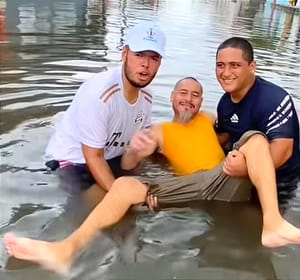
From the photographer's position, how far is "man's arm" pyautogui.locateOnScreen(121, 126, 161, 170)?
4.74 meters

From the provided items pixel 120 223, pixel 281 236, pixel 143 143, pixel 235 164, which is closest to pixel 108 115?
pixel 143 143

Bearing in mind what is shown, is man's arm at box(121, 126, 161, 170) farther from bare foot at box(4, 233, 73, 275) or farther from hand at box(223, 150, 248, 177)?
bare foot at box(4, 233, 73, 275)

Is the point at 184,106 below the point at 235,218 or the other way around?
the other way around

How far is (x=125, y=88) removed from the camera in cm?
471

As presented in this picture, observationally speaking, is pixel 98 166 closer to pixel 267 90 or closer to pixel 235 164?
pixel 235 164

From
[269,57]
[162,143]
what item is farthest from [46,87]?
[269,57]

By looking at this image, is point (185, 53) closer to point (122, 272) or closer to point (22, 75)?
point (22, 75)

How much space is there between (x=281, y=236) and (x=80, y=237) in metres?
1.35

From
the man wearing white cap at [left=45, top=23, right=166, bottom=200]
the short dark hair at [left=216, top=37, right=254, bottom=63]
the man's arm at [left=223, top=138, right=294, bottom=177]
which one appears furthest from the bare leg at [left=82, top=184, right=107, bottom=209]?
the short dark hair at [left=216, top=37, right=254, bottom=63]

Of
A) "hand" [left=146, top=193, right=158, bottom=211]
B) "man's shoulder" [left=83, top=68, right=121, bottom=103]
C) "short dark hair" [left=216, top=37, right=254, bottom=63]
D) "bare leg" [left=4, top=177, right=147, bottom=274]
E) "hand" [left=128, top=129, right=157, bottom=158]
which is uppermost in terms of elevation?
"short dark hair" [left=216, top=37, right=254, bottom=63]

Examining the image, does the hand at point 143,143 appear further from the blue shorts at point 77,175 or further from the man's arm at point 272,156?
the man's arm at point 272,156

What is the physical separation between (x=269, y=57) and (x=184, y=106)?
30.3 feet

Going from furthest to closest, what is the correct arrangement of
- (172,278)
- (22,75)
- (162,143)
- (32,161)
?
(22,75) < (32,161) < (162,143) < (172,278)

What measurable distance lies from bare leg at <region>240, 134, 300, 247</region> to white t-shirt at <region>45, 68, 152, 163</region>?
3.61ft
